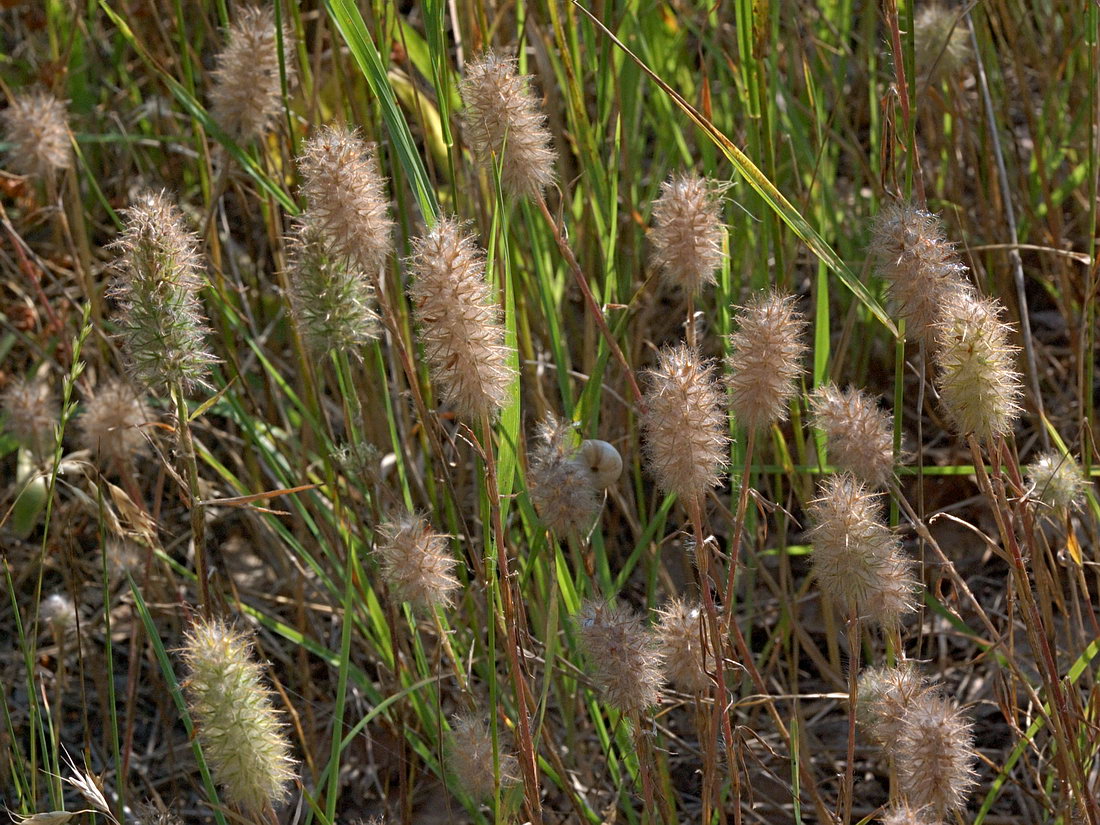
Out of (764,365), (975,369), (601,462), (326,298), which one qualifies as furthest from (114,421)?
(975,369)

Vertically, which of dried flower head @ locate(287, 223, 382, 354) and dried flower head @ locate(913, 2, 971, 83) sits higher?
dried flower head @ locate(913, 2, 971, 83)

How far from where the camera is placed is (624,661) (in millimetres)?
1028

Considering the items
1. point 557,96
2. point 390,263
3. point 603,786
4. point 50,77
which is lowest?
point 603,786

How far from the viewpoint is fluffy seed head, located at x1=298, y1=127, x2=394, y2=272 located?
102cm

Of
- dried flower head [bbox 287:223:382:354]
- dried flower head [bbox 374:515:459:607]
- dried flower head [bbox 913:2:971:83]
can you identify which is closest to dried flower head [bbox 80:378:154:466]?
dried flower head [bbox 287:223:382:354]

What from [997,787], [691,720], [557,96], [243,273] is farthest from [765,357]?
[243,273]

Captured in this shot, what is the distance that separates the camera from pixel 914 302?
1046mm

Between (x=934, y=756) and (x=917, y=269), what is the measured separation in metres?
0.42

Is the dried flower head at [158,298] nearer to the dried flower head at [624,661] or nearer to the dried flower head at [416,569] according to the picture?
the dried flower head at [416,569]

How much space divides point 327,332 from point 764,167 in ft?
1.96

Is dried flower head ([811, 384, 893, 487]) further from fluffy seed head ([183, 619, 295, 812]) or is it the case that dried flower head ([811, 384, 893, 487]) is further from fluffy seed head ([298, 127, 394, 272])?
fluffy seed head ([183, 619, 295, 812])

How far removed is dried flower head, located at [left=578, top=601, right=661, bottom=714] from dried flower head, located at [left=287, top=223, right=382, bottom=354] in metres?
0.37

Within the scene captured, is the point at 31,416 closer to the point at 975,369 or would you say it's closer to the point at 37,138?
the point at 37,138

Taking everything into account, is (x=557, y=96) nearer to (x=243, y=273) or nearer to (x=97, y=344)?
(x=243, y=273)
